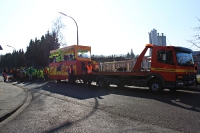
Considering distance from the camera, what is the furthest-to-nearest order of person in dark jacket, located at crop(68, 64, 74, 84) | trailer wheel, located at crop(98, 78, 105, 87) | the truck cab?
person in dark jacket, located at crop(68, 64, 74, 84)
trailer wheel, located at crop(98, 78, 105, 87)
the truck cab

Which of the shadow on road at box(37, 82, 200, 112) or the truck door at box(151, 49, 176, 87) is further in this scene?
the truck door at box(151, 49, 176, 87)

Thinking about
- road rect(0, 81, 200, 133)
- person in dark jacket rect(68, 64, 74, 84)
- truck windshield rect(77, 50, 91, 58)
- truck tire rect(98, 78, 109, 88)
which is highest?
truck windshield rect(77, 50, 91, 58)

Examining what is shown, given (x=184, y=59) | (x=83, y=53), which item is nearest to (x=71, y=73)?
(x=83, y=53)

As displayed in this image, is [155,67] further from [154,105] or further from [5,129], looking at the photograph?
[5,129]

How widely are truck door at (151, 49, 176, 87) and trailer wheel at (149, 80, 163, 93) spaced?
41 cm

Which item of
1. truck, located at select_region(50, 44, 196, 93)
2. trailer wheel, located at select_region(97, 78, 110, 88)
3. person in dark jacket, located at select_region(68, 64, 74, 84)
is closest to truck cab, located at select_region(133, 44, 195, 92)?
truck, located at select_region(50, 44, 196, 93)

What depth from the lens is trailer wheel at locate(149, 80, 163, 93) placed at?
36.4 ft

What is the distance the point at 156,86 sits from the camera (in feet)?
37.1

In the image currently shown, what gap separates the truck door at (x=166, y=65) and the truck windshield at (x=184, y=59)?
297mm

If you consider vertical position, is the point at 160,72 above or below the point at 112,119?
above

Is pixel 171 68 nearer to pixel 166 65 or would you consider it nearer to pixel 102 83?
pixel 166 65

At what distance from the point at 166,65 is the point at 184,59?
964 millimetres

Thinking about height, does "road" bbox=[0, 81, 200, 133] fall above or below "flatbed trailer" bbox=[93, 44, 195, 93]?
below

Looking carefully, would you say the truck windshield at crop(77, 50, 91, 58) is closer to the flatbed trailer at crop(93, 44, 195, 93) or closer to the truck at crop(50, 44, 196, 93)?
the truck at crop(50, 44, 196, 93)
